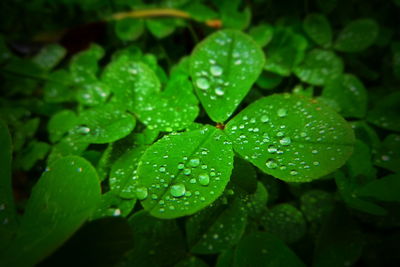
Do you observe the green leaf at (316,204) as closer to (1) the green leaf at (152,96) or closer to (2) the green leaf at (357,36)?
(1) the green leaf at (152,96)

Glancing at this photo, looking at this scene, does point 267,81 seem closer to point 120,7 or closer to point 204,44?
point 204,44

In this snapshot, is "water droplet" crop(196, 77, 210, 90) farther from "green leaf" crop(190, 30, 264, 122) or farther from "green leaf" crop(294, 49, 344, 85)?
"green leaf" crop(294, 49, 344, 85)

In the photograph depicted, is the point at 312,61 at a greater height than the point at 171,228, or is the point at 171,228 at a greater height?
the point at 312,61


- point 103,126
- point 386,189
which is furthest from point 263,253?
point 103,126

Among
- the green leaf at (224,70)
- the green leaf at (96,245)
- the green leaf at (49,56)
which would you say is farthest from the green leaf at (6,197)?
the green leaf at (49,56)

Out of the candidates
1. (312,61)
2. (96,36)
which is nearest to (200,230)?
(312,61)
